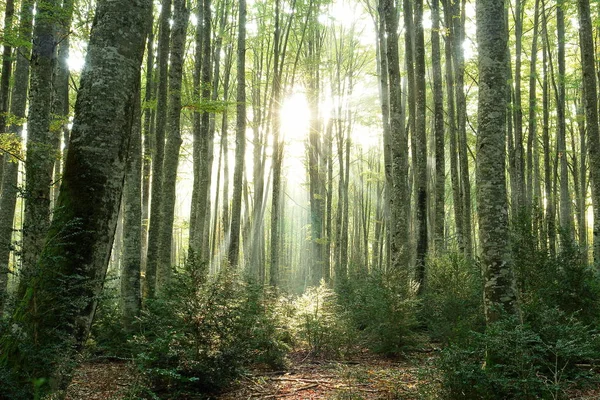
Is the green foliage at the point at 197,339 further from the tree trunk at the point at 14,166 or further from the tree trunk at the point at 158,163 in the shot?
the tree trunk at the point at 14,166

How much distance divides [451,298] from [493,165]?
3.68m

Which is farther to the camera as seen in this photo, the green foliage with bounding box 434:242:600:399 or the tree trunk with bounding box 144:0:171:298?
the tree trunk with bounding box 144:0:171:298

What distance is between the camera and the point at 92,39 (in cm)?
362

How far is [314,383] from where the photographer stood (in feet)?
18.6

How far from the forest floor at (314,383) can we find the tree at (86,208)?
0.80 metres

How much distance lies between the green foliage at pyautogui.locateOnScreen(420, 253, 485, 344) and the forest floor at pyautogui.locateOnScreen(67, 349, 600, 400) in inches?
35.3

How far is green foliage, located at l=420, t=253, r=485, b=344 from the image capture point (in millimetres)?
7320

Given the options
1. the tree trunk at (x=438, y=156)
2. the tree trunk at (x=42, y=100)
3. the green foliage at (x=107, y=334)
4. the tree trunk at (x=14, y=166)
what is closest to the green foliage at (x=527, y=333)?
the tree trunk at (x=438, y=156)

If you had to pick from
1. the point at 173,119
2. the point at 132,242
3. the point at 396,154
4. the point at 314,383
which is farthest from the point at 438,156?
the point at 132,242

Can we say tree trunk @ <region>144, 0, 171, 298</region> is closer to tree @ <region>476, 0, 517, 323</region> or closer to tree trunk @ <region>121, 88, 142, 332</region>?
tree trunk @ <region>121, 88, 142, 332</region>

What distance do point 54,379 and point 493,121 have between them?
528cm

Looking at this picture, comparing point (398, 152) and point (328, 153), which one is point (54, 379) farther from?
point (328, 153)

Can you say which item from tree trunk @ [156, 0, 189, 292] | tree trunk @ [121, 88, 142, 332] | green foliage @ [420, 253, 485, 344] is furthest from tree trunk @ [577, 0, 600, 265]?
tree trunk @ [121, 88, 142, 332]

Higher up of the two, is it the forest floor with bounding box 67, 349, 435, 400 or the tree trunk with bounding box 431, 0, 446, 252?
the tree trunk with bounding box 431, 0, 446, 252
